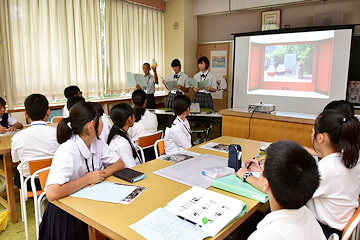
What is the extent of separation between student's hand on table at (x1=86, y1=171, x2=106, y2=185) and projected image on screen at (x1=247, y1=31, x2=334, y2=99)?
13.0 ft

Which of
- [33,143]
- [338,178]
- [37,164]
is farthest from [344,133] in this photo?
[33,143]

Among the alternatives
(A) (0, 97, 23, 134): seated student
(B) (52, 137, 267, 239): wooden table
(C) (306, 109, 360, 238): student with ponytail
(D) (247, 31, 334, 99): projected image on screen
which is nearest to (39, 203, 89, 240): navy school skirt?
(B) (52, 137, 267, 239): wooden table

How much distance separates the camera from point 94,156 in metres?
1.59

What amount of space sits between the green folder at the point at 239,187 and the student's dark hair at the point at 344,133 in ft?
1.42

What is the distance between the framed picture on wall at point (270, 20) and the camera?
479 centimetres

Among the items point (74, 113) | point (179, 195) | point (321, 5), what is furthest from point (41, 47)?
point (321, 5)

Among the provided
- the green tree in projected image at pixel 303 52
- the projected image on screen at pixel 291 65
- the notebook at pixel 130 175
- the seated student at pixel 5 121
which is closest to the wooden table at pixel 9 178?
the seated student at pixel 5 121

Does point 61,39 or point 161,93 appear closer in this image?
point 61,39

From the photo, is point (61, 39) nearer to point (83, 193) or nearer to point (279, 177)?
point (83, 193)

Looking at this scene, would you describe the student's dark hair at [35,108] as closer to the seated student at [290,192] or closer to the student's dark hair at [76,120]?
the student's dark hair at [76,120]

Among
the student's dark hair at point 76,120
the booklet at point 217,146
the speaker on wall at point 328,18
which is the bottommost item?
the booklet at point 217,146

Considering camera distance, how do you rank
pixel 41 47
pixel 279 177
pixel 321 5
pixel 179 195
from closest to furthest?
pixel 279 177, pixel 179 195, pixel 41 47, pixel 321 5

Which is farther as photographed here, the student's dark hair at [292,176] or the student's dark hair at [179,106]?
the student's dark hair at [179,106]

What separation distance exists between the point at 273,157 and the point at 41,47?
13.8 feet
